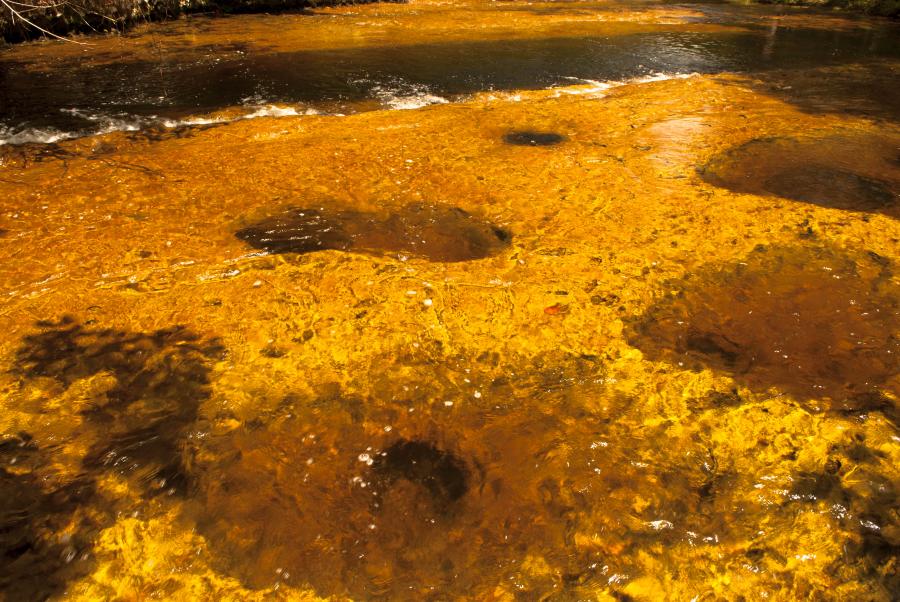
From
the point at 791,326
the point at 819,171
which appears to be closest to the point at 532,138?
the point at 819,171

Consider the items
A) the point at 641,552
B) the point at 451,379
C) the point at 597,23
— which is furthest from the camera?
the point at 597,23

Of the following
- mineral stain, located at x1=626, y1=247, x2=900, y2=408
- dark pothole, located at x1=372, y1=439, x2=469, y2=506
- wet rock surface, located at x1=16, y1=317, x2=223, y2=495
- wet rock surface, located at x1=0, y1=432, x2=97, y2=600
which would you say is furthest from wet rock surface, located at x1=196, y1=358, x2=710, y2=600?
mineral stain, located at x1=626, y1=247, x2=900, y2=408

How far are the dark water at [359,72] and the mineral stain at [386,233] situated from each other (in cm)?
343

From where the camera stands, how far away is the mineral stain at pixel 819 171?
15.1 feet

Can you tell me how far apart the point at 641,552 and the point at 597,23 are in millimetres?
13936

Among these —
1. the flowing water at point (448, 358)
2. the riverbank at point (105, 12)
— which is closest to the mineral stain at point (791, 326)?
the flowing water at point (448, 358)

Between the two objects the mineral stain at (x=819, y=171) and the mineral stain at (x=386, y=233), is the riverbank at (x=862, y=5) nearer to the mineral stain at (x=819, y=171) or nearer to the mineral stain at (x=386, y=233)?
the mineral stain at (x=819, y=171)

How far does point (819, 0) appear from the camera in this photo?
685 inches

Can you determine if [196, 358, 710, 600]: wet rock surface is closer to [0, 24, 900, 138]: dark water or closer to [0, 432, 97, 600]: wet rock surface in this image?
[0, 432, 97, 600]: wet rock surface

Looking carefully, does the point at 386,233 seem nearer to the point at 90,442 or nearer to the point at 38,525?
the point at 90,442

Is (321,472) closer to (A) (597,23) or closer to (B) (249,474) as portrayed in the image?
(B) (249,474)

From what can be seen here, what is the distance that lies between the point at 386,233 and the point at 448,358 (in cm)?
141

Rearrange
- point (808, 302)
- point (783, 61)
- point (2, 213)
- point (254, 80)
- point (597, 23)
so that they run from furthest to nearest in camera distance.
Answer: point (597, 23) → point (783, 61) → point (254, 80) → point (2, 213) → point (808, 302)

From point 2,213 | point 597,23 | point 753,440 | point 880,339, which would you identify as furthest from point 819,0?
point 2,213
